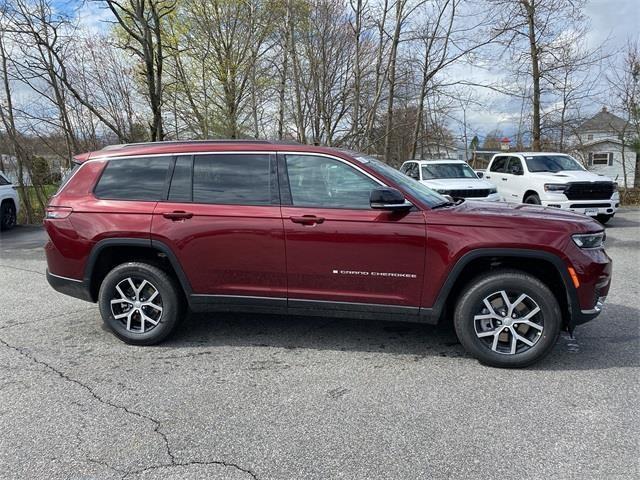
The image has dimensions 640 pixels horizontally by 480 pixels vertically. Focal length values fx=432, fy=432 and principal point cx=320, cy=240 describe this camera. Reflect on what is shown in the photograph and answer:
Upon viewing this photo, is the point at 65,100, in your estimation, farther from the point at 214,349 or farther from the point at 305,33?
the point at 214,349

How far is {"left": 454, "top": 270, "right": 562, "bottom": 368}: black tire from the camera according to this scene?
3.39m

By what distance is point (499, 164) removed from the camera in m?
12.9

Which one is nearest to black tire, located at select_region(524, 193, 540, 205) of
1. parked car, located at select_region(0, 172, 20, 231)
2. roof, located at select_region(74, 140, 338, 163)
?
roof, located at select_region(74, 140, 338, 163)

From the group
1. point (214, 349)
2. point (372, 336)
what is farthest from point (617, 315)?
point (214, 349)

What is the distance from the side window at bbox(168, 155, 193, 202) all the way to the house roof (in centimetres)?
2027

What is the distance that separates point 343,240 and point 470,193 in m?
7.33

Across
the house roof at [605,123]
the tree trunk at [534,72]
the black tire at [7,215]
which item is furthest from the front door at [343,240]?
the house roof at [605,123]

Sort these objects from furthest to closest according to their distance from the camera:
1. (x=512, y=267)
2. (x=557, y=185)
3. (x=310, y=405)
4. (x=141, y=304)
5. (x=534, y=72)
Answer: (x=534, y=72)
(x=557, y=185)
(x=141, y=304)
(x=512, y=267)
(x=310, y=405)

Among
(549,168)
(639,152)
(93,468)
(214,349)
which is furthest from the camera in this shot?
(639,152)

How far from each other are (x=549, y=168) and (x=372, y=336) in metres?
9.56

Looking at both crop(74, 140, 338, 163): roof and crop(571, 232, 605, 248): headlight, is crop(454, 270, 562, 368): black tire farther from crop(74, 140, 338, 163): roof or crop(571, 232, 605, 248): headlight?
crop(74, 140, 338, 163): roof

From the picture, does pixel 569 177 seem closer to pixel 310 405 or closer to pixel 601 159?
pixel 310 405

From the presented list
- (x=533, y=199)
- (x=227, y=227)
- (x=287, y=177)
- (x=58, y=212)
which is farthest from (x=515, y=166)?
(x=58, y=212)

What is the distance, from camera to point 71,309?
5121 millimetres
